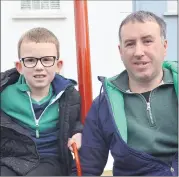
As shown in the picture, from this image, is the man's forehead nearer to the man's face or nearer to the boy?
the man's face

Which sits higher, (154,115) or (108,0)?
(108,0)

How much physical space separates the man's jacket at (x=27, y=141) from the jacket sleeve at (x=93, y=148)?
114 millimetres

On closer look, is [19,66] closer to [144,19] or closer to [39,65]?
[39,65]

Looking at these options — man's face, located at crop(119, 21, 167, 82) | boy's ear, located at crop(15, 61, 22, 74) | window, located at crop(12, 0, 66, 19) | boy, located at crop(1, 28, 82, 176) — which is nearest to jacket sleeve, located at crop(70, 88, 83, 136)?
boy, located at crop(1, 28, 82, 176)

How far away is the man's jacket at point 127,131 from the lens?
3.10 feet

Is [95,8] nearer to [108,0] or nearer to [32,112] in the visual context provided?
[108,0]

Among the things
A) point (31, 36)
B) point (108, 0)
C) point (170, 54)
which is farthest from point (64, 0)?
point (31, 36)

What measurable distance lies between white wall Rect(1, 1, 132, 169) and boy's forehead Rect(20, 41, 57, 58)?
1.21 metres

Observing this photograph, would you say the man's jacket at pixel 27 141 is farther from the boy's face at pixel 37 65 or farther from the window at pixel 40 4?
the window at pixel 40 4

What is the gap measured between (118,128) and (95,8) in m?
1.60

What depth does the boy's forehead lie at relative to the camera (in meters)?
1.14

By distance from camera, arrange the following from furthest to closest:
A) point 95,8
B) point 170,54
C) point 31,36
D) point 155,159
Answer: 1. point 170,54
2. point 95,8
3. point 31,36
4. point 155,159

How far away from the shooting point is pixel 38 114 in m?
1.22

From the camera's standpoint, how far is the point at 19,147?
1.16 metres
